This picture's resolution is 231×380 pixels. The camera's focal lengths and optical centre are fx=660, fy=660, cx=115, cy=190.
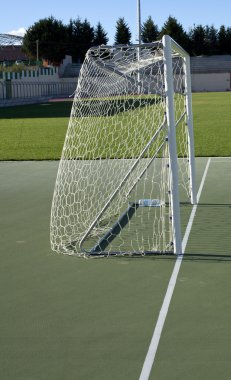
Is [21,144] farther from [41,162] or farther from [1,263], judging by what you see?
[1,263]

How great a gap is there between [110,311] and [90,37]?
3766 inches

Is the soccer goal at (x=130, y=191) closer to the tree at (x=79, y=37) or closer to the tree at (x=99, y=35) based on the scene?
the tree at (x=79, y=37)

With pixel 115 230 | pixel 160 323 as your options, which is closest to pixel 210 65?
pixel 115 230

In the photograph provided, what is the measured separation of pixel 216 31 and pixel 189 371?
4072 inches

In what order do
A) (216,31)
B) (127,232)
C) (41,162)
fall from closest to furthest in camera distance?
(127,232) < (41,162) < (216,31)

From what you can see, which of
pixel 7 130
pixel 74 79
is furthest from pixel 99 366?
pixel 74 79

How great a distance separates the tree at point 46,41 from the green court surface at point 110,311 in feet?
267

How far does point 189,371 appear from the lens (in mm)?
4027

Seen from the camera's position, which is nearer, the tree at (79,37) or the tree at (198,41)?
the tree at (79,37)

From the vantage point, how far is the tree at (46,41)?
87125 millimetres

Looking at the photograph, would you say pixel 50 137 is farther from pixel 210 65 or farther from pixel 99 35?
pixel 99 35

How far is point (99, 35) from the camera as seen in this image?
329 feet

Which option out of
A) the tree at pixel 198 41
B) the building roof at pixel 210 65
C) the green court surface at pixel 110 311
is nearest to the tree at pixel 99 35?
the tree at pixel 198 41

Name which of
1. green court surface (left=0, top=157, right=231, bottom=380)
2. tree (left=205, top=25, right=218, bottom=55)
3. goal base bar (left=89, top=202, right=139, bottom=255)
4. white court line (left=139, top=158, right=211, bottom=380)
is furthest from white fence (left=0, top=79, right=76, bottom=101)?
white court line (left=139, top=158, right=211, bottom=380)
